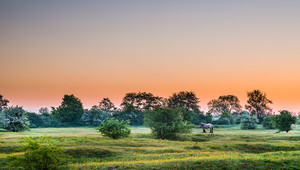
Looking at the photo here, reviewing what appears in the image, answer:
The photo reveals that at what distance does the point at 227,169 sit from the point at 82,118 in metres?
82.4

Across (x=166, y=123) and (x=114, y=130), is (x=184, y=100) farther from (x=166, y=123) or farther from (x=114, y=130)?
(x=114, y=130)

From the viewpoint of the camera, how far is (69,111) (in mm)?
94125

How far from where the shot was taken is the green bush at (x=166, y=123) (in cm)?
4275

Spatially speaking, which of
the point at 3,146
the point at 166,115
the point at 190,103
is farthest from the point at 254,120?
the point at 3,146

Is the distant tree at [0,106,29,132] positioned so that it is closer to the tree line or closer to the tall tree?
the tree line

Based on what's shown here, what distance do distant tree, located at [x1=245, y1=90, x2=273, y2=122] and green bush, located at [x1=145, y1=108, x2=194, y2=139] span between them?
258ft

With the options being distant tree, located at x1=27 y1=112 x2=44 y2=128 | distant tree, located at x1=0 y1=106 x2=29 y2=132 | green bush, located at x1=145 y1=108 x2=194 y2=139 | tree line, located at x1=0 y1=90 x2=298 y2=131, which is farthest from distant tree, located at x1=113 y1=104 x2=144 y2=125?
green bush, located at x1=145 y1=108 x2=194 y2=139

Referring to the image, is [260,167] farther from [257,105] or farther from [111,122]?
[257,105]

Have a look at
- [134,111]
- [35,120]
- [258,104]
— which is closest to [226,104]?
[258,104]

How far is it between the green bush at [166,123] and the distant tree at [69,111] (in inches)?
2243

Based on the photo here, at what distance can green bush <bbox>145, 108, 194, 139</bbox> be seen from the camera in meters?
42.8

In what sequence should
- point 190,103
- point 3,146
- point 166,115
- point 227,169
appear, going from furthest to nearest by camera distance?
point 190,103 → point 166,115 → point 3,146 → point 227,169

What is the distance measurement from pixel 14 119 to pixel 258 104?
329ft

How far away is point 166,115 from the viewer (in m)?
43.9
